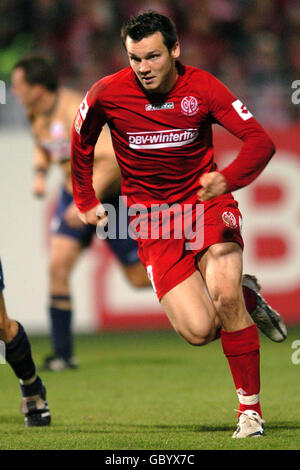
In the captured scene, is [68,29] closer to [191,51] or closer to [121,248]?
[191,51]

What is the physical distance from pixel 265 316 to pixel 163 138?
1192 millimetres

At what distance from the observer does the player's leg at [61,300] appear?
25.4ft

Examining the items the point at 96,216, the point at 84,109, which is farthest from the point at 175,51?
the point at 96,216

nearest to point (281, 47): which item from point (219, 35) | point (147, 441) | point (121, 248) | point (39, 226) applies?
point (219, 35)

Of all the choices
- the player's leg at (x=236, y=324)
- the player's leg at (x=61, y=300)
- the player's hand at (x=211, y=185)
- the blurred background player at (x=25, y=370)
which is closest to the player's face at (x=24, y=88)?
the player's leg at (x=61, y=300)

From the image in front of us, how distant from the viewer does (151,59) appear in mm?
4602

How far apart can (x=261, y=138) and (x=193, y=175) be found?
0.53 metres

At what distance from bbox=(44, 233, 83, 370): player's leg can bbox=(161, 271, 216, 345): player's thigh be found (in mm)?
2951

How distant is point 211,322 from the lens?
482 cm

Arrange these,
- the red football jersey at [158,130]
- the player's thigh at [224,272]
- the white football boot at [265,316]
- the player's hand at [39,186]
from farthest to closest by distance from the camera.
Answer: the player's hand at [39,186]
the white football boot at [265,316]
the red football jersey at [158,130]
the player's thigh at [224,272]

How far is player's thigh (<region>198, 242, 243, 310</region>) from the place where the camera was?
4.53 m

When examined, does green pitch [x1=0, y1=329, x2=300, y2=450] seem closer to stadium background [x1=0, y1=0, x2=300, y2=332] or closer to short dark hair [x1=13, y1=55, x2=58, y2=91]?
stadium background [x1=0, y1=0, x2=300, y2=332]

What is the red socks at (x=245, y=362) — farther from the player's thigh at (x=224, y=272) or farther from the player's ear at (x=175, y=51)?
the player's ear at (x=175, y=51)

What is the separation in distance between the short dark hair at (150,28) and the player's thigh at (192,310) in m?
1.19
